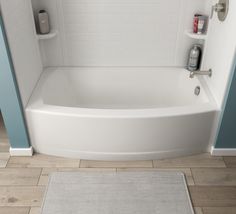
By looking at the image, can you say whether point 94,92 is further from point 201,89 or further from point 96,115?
point 201,89

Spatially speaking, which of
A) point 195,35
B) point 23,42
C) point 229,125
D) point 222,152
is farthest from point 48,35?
point 222,152

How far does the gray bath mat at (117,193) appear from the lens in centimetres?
151

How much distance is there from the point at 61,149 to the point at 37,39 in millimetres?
857

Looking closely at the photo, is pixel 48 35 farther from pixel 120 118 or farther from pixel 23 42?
pixel 120 118

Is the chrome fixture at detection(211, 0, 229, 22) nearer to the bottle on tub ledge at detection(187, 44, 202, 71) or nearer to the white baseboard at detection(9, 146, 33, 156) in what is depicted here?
the bottle on tub ledge at detection(187, 44, 202, 71)

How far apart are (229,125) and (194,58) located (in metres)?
0.64

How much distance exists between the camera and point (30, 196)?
62.6 inches

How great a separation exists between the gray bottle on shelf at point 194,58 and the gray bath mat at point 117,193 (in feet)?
2.91

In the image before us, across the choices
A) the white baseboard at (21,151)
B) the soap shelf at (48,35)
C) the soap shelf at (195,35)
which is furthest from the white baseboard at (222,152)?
the soap shelf at (48,35)

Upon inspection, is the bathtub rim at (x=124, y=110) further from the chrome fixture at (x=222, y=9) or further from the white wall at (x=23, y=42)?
the chrome fixture at (x=222, y=9)

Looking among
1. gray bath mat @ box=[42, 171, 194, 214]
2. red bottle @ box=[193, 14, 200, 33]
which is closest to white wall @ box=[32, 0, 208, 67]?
red bottle @ box=[193, 14, 200, 33]

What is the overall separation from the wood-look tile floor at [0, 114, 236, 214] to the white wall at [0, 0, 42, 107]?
0.46 metres

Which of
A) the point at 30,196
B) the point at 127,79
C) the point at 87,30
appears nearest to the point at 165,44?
the point at 127,79

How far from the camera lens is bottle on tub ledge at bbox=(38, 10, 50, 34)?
1.89m
